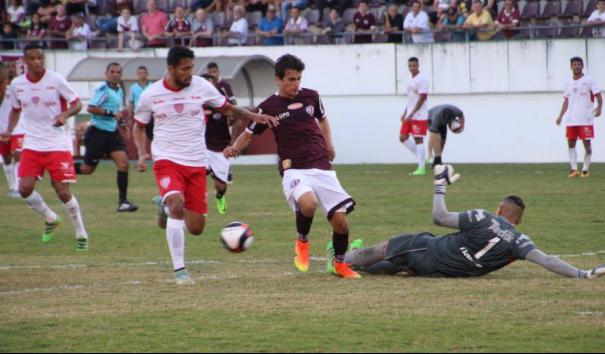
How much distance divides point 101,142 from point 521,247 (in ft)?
32.6

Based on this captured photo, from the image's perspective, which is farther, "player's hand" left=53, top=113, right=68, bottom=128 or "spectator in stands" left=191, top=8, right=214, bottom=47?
"spectator in stands" left=191, top=8, right=214, bottom=47

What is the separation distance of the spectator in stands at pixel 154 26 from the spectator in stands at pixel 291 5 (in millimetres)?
3710

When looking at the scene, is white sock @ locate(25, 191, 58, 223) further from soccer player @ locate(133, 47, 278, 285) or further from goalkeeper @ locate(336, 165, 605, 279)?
goalkeeper @ locate(336, 165, 605, 279)

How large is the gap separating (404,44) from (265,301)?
79.3 feet

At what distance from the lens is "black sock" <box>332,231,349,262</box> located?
10.8 meters

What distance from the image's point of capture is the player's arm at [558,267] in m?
9.82

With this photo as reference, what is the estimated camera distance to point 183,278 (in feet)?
34.3

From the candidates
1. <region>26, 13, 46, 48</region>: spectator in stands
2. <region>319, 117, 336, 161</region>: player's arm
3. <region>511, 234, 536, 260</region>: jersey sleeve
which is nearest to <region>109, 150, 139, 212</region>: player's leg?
<region>319, 117, 336, 161</region>: player's arm

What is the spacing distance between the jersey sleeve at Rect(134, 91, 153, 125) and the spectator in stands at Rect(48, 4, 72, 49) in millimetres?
Answer: 25670

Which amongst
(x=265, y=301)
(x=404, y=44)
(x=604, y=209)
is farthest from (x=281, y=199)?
(x=404, y=44)

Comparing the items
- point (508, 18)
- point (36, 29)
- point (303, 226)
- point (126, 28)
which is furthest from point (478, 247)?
point (36, 29)

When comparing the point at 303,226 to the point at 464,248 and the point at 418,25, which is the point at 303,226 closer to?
the point at 464,248

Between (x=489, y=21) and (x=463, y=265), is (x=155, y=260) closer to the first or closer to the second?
(x=463, y=265)

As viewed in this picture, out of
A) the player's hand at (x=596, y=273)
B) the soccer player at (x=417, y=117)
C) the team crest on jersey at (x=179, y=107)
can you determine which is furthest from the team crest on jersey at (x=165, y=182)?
the soccer player at (x=417, y=117)
